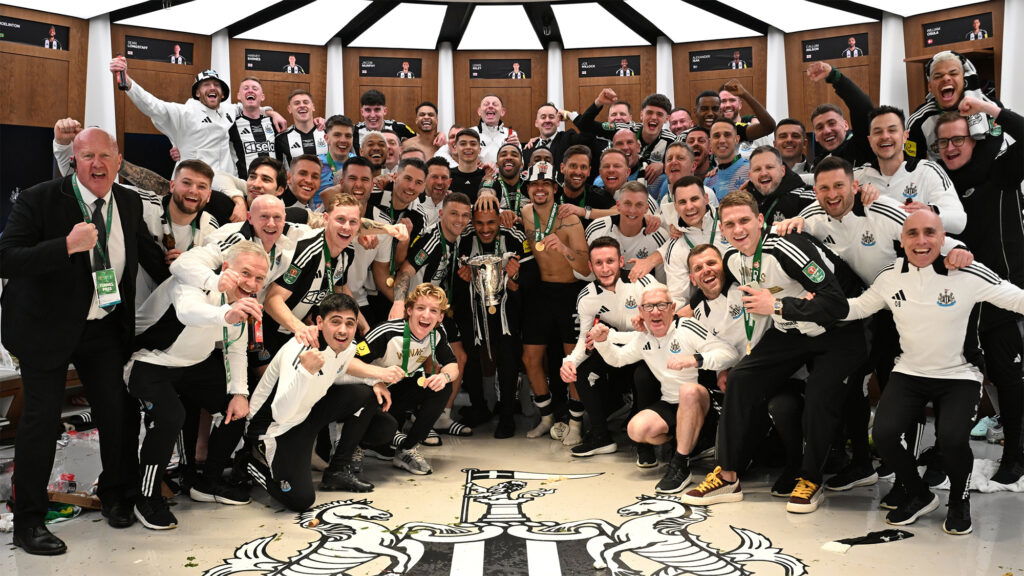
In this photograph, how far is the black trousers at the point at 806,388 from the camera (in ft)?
13.7

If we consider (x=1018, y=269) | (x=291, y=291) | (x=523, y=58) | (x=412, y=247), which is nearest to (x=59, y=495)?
(x=291, y=291)

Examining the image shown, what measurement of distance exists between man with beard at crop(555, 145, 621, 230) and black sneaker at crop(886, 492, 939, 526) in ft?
8.46

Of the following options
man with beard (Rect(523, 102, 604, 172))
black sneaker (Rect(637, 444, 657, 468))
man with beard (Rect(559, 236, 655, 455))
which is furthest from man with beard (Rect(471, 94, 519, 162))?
black sneaker (Rect(637, 444, 657, 468))

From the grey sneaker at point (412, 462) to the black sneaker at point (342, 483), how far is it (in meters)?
0.37

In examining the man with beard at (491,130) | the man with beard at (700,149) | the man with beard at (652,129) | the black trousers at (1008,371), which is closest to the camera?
the black trousers at (1008,371)

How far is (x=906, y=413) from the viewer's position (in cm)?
389

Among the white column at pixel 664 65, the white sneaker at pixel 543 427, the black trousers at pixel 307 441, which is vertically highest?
the white column at pixel 664 65

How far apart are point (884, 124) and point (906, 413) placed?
1593mm

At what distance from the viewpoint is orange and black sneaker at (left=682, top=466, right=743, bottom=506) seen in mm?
4242

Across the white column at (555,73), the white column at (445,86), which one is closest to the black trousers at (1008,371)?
the white column at (555,73)

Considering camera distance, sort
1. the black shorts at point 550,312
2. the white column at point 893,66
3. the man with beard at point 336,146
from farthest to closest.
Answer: the white column at point 893,66, the man with beard at point 336,146, the black shorts at point 550,312

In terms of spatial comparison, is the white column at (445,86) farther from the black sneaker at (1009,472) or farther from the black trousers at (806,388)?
the black sneaker at (1009,472)

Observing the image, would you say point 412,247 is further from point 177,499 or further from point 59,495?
point 59,495

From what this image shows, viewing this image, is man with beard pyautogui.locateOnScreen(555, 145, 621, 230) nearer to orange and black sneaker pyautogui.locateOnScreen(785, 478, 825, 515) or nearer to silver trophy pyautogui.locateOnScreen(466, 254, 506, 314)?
silver trophy pyautogui.locateOnScreen(466, 254, 506, 314)
